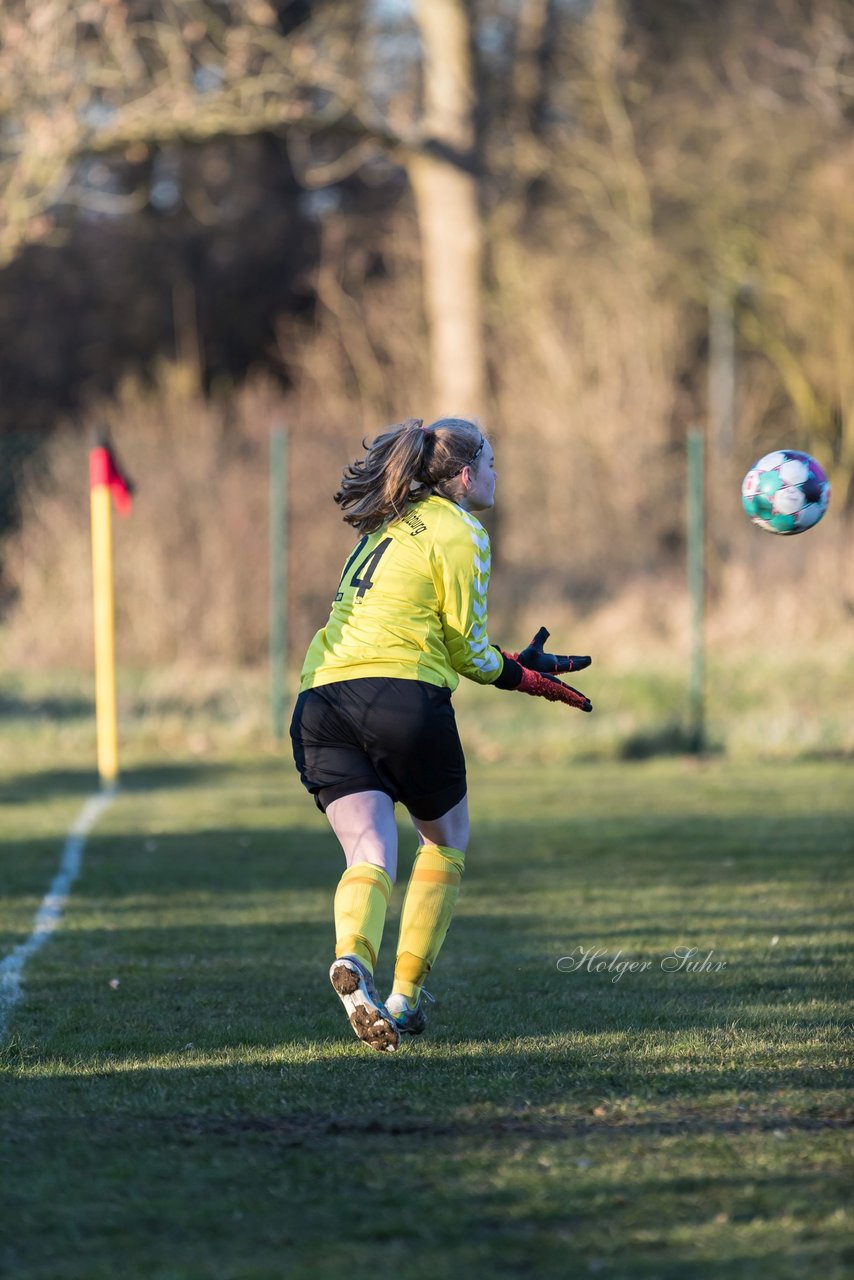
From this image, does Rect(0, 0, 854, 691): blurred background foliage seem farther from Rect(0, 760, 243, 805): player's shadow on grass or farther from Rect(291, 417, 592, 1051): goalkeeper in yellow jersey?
Rect(291, 417, 592, 1051): goalkeeper in yellow jersey

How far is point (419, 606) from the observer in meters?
5.00

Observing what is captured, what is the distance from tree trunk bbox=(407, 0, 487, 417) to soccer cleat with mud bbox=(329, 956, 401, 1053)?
15710mm

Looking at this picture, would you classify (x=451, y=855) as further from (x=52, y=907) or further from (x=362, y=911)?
(x=52, y=907)

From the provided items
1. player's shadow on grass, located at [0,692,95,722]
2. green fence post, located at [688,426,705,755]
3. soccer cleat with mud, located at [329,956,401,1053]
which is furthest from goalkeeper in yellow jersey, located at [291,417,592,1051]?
player's shadow on grass, located at [0,692,95,722]

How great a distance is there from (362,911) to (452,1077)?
0.54m

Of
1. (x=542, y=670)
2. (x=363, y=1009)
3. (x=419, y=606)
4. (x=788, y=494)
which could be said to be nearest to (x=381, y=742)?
(x=419, y=606)

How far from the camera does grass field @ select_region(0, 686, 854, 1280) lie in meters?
3.40

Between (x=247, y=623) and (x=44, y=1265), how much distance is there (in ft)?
44.5

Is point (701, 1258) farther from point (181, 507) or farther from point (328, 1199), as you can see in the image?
point (181, 507)

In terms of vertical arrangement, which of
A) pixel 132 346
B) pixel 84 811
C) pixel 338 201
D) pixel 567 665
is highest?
pixel 338 201

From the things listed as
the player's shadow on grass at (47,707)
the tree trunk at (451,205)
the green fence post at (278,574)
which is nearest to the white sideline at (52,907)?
the green fence post at (278,574)

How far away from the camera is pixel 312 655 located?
5137 mm

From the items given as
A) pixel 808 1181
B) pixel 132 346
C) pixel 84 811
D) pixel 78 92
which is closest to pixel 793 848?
pixel 84 811

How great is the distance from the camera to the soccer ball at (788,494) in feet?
24.0
